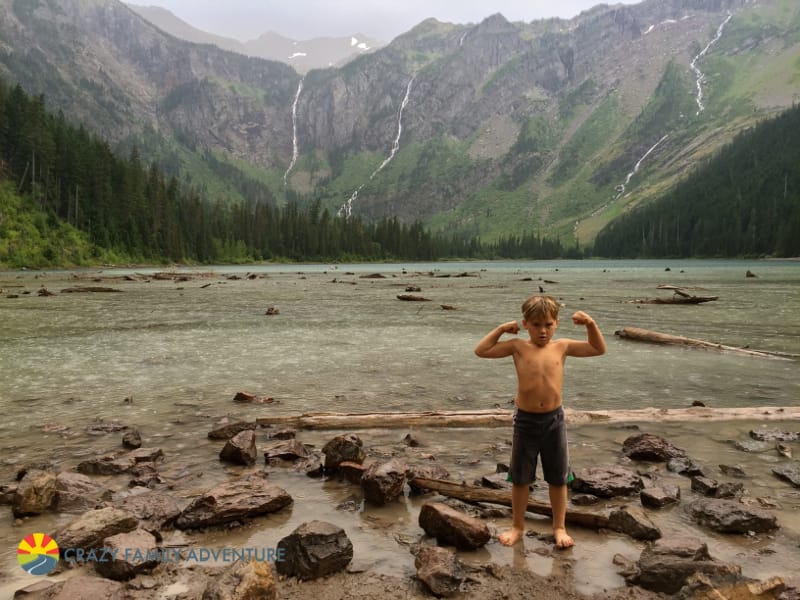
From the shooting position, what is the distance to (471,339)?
19781mm

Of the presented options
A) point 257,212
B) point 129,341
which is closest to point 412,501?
point 129,341

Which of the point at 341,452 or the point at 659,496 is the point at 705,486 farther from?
the point at 341,452

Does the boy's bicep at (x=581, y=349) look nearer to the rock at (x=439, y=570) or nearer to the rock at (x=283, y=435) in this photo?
the rock at (x=439, y=570)

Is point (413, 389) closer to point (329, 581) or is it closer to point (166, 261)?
point (329, 581)

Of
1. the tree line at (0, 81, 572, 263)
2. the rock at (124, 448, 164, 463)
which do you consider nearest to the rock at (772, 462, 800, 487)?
the rock at (124, 448, 164, 463)

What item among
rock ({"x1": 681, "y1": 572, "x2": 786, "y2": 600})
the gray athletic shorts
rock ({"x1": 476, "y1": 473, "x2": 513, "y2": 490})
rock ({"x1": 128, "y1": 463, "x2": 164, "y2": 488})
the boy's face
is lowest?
rock ({"x1": 476, "y1": 473, "x2": 513, "y2": 490})

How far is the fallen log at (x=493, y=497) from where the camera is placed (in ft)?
17.4

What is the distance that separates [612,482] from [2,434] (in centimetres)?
933

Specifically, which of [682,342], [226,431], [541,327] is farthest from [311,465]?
[682,342]

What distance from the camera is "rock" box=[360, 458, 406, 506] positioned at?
5.82m

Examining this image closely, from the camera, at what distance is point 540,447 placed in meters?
5.64

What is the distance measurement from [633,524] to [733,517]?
1.06 meters

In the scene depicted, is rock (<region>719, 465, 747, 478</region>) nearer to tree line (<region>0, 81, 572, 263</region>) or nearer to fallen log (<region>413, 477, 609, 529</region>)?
fallen log (<region>413, 477, 609, 529</region>)

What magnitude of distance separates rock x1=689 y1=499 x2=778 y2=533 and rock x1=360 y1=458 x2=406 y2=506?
322 cm
